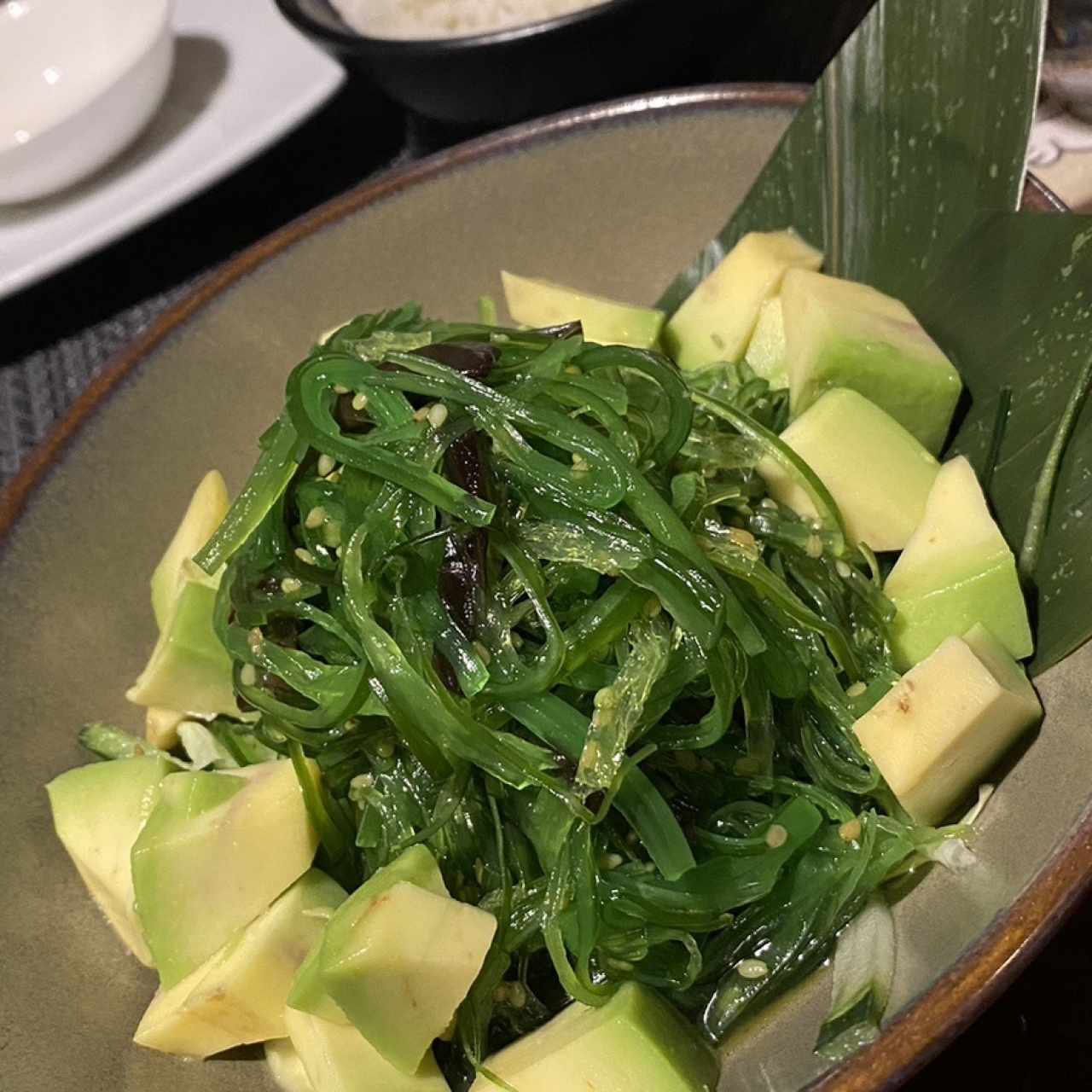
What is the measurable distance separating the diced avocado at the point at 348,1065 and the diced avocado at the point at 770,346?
108 centimetres

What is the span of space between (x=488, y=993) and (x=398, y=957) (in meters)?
0.19

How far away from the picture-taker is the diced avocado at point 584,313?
188 centimetres

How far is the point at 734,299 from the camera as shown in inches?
72.7

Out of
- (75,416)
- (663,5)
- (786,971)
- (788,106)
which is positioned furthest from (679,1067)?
(663,5)

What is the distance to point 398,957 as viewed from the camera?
1270 mm

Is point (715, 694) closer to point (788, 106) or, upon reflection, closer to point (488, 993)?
point (488, 993)

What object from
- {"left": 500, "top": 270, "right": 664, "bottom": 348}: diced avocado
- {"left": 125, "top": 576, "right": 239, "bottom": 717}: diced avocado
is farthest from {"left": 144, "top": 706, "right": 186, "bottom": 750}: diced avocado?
{"left": 500, "top": 270, "right": 664, "bottom": 348}: diced avocado

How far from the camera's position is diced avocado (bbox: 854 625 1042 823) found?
1.29 m

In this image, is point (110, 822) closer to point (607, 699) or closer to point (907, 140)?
point (607, 699)

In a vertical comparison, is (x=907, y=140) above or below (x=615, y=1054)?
above

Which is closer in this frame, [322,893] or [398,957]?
[398,957]

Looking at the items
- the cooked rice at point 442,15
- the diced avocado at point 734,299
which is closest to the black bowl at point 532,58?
the cooked rice at point 442,15

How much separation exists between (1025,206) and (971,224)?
88mm

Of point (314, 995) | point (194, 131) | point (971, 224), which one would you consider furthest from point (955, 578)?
point (194, 131)
